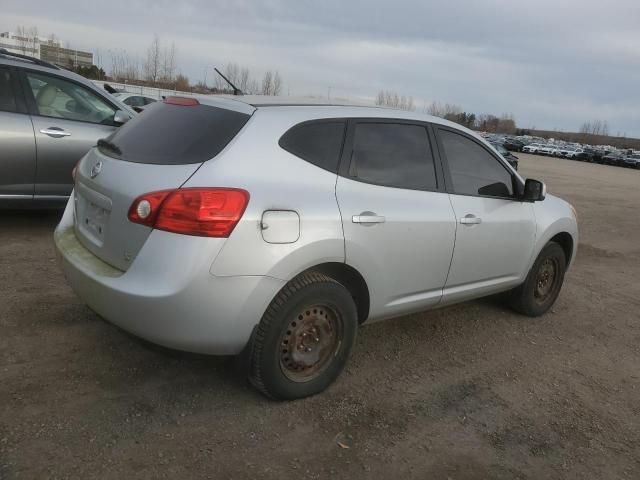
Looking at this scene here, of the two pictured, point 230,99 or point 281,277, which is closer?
point 281,277

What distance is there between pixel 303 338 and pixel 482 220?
166 cm

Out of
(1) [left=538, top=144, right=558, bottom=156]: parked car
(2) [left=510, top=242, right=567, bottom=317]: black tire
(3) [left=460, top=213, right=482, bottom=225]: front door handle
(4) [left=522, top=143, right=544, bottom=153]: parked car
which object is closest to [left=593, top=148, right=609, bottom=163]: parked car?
(1) [left=538, top=144, right=558, bottom=156]: parked car

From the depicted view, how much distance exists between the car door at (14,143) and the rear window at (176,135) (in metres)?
2.60

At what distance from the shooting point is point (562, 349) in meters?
4.46

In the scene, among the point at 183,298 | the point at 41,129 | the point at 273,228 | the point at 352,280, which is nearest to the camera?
the point at 183,298

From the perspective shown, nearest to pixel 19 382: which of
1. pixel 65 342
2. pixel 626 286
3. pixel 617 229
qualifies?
pixel 65 342

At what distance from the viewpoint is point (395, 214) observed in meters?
3.44

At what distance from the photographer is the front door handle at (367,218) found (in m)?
3.22

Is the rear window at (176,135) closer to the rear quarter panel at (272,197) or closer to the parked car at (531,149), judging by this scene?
the rear quarter panel at (272,197)

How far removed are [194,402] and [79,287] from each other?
88cm

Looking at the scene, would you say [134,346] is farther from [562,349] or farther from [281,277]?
[562,349]

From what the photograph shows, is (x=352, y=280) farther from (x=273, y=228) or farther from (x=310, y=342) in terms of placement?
(x=273, y=228)

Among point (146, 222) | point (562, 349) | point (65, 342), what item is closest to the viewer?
point (146, 222)

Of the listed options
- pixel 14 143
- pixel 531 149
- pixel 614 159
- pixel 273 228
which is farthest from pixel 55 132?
pixel 531 149
